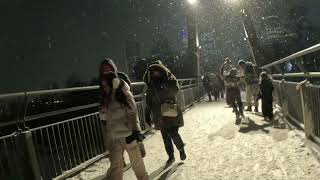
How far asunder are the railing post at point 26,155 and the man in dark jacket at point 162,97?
6.43 feet

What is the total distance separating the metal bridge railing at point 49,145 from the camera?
208 inches

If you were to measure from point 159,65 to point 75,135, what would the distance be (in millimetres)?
1922

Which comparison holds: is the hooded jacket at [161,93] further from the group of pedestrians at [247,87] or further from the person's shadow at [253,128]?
the group of pedestrians at [247,87]

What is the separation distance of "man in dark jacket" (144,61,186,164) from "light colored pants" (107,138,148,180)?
1.61 m

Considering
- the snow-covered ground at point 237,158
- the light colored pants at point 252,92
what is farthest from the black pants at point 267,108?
the light colored pants at point 252,92

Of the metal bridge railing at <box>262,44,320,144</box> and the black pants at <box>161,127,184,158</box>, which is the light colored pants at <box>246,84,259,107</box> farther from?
the black pants at <box>161,127,184,158</box>

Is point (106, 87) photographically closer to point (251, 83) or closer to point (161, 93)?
point (161, 93)

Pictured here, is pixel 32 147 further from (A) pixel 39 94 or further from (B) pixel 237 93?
(B) pixel 237 93

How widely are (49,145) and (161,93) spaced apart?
6.27ft

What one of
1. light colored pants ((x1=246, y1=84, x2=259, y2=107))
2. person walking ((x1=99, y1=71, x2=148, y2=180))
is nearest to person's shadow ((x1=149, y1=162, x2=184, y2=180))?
person walking ((x1=99, y1=71, x2=148, y2=180))

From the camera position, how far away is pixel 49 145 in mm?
6137

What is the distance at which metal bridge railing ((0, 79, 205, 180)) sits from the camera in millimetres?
5285

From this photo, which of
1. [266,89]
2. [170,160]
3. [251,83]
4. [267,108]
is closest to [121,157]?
[170,160]

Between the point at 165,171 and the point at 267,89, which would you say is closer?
Result: the point at 165,171
